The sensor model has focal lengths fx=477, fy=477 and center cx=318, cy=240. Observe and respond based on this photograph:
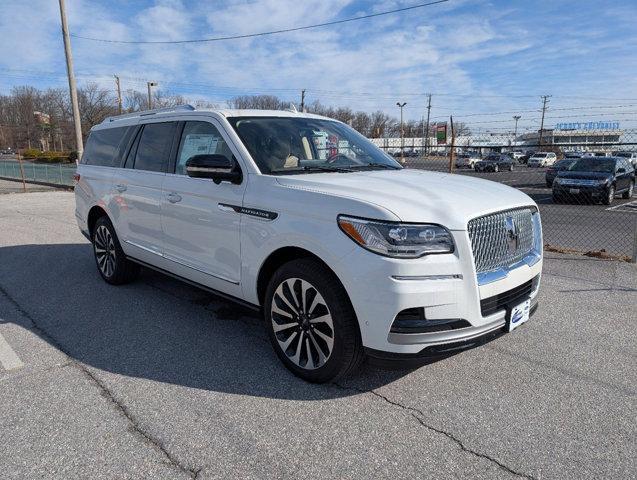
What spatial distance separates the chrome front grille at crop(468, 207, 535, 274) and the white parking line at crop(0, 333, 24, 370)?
3.38 metres

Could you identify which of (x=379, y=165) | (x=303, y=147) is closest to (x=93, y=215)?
(x=303, y=147)

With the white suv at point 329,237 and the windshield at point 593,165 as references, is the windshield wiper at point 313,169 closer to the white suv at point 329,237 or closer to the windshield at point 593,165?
the white suv at point 329,237

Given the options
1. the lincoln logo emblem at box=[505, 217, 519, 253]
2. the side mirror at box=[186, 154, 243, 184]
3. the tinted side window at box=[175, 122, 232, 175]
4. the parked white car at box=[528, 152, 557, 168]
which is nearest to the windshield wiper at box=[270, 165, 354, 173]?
the side mirror at box=[186, 154, 243, 184]

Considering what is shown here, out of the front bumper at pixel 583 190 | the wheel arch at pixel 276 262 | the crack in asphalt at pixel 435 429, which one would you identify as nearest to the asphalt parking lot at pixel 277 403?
the crack in asphalt at pixel 435 429

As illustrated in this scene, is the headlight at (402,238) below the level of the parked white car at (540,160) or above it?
above

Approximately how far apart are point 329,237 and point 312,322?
630 millimetres

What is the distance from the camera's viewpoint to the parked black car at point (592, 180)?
646 inches

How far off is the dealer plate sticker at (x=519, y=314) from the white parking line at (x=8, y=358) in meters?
3.52

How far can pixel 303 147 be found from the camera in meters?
3.98

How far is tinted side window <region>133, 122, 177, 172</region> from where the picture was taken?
4.50 metres

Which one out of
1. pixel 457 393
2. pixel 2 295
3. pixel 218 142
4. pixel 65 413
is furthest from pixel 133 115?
pixel 457 393

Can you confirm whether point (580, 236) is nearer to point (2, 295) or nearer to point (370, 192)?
point (370, 192)

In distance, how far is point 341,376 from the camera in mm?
3107

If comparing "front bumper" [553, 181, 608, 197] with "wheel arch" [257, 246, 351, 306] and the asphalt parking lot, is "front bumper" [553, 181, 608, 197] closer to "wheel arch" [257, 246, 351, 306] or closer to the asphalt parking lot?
the asphalt parking lot
